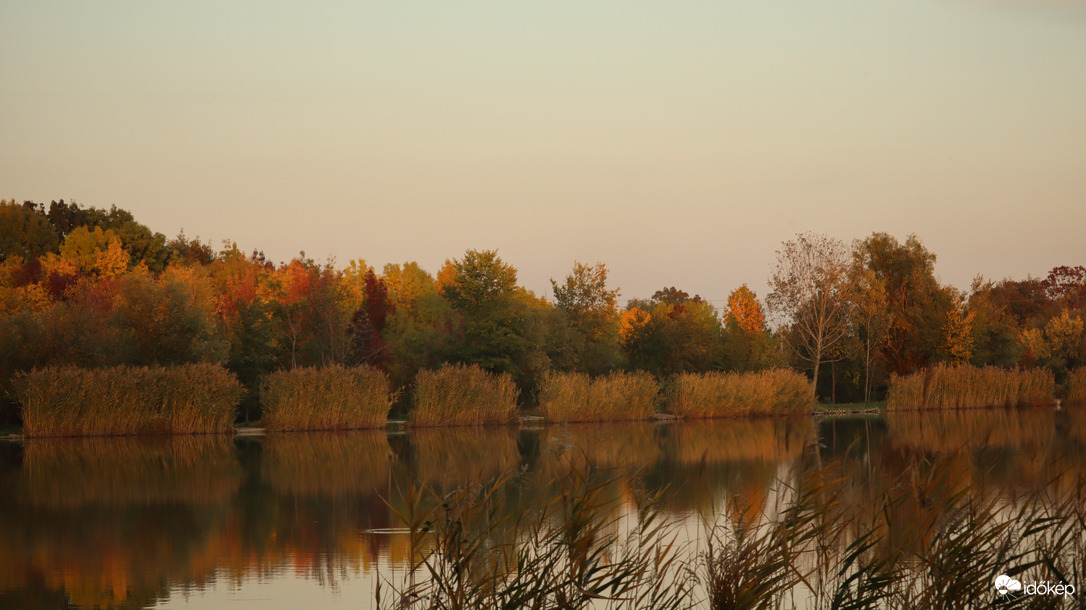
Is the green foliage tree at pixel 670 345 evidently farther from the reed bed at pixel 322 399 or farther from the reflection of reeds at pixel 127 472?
the reflection of reeds at pixel 127 472

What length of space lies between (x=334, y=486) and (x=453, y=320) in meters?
18.8

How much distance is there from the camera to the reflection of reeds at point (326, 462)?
16.8 metres

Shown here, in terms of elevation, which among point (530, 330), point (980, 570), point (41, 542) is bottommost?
point (41, 542)

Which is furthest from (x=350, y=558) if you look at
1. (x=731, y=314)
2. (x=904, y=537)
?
(x=731, y=314)

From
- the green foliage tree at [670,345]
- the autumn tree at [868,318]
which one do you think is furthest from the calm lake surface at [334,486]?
the autumn tree at [868,318]

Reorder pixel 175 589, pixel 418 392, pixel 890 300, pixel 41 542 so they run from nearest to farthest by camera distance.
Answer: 1. pixel 175 589
2. pixel 41 542
3. pixel 418 392
4. pixel 890 300

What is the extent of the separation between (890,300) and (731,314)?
9.93 meters

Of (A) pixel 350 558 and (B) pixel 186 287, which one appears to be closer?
(A) pixel 350 558

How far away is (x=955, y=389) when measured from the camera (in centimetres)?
3578

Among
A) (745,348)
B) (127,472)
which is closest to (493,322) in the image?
(745,348)

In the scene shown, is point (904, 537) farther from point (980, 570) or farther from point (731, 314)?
point (731, 314)

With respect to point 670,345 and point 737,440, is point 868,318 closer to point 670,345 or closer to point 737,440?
point 670,345

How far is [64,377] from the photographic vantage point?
24750mm

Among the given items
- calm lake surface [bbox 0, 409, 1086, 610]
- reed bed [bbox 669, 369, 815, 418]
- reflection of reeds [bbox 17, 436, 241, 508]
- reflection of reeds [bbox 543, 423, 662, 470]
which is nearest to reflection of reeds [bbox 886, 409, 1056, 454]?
calm lake surface [bbox 0, 409, 1086, 610]
